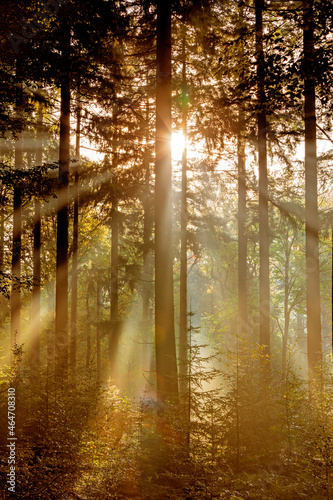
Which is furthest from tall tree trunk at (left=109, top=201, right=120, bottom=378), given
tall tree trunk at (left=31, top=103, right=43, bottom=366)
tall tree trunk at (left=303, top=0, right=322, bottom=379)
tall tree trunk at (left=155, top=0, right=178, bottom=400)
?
tall tree trunk at (left=303, top=0, right=322, bottom=379)

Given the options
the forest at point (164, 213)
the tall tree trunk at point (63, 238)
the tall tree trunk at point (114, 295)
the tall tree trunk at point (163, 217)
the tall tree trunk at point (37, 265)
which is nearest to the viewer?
the forest at point (164, 213)

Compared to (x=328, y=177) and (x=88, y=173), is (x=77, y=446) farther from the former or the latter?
(x=328, y=177)

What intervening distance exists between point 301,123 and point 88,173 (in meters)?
7.93

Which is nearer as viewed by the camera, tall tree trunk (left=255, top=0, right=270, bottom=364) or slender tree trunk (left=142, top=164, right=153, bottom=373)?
tall tree trunk (left=255, top=0, right=270, bottom=364)

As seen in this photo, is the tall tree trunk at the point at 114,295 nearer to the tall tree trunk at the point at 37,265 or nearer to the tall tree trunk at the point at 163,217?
the tall tree trunk at the point at 37,265

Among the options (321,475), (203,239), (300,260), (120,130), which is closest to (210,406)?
(321,475)

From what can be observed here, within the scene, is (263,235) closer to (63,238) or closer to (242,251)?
(242,251)

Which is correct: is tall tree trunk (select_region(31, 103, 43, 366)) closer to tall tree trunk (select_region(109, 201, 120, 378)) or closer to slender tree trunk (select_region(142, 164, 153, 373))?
tall tree trunk (select_region(109, 201, 120, 378))

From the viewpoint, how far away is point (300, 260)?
96.8ft

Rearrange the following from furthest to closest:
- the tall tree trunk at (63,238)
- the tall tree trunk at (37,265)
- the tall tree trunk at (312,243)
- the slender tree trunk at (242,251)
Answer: the slender tree trunk at (242,251) < the tall tree trunk at (37,265) < the tall tree trunk at (63,238) < the tall tree trunk at (312,243)

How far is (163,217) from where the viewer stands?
29.2ft

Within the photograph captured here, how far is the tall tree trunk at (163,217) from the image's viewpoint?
849cm

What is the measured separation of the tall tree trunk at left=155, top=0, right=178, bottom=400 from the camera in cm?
849

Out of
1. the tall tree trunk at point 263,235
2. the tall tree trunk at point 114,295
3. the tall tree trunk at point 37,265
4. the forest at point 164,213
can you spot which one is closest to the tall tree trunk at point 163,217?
the forest at point 164,213
